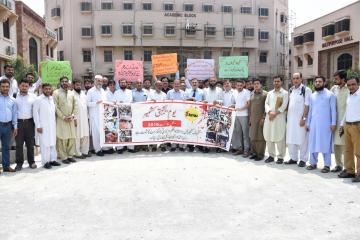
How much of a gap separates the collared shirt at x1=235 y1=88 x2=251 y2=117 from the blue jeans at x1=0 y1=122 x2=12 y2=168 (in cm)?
500

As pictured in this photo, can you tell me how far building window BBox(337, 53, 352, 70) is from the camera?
107ft

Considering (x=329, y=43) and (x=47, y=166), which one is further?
(x=329, y=43)

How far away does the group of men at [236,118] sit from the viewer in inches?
282

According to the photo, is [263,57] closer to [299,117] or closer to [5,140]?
[299,117]

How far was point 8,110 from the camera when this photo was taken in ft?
24.0

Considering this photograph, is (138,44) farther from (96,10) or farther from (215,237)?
(215,237)

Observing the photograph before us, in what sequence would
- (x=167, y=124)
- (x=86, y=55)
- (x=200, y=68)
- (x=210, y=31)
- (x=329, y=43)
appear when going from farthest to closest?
1. (x=210, y=31)
2. (x=86, y=55)
3. (x=329, y=43)
4. (x=200, y=68)
5. (x=167, y=124)

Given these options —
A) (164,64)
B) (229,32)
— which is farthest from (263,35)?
(164,64)

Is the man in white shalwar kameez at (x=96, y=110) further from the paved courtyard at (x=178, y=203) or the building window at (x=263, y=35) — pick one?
the building window at (x=263, y=35)

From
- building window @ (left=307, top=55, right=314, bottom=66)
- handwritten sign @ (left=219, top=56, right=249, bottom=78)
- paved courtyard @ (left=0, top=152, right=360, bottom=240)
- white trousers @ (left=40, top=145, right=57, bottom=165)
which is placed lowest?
paved courtyard @ (left=0, top=152, right=360, bottom=240)

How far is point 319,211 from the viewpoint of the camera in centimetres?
477

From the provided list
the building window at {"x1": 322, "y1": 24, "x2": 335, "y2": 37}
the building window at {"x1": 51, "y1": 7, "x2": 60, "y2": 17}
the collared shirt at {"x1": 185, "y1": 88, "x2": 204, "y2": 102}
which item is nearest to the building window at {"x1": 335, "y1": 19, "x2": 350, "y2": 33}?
the building window at {"x1": 322, "y1": 24, "x2": 335, "y2": 37}

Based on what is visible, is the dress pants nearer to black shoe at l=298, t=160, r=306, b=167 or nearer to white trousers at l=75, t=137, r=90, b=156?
white trousers at l=75, t=137, r=90, b=156

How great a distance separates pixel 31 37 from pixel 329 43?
82.2ft
